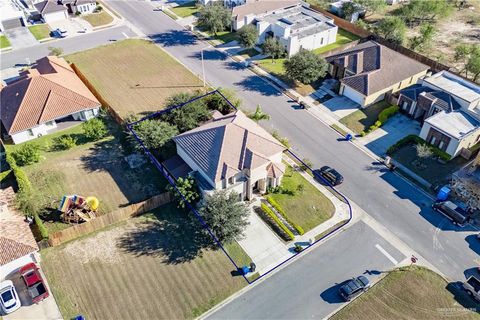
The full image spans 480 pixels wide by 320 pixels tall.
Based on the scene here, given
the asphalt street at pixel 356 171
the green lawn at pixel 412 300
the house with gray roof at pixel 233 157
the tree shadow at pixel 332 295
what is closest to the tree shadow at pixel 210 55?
the asphalt street at pixel 356 171

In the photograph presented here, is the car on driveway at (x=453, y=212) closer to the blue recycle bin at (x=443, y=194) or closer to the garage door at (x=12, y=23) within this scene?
the blue recycle bin at (x=443, y=194)

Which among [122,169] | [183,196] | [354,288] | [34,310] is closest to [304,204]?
[354,288]

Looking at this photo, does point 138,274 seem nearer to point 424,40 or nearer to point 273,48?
point 273,48

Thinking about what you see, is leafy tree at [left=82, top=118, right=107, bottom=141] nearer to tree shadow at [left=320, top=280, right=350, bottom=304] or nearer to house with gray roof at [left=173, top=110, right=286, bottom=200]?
house with gray roof at [left=173, top=110, right=286, bottom=200]

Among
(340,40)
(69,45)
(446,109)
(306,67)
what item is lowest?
(69,45)

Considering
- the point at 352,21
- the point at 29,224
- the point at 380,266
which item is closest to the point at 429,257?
the point at 380,266

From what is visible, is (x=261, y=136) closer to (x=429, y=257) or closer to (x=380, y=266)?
(x=380, y=266)

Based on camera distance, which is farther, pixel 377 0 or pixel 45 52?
pixel 377 0
